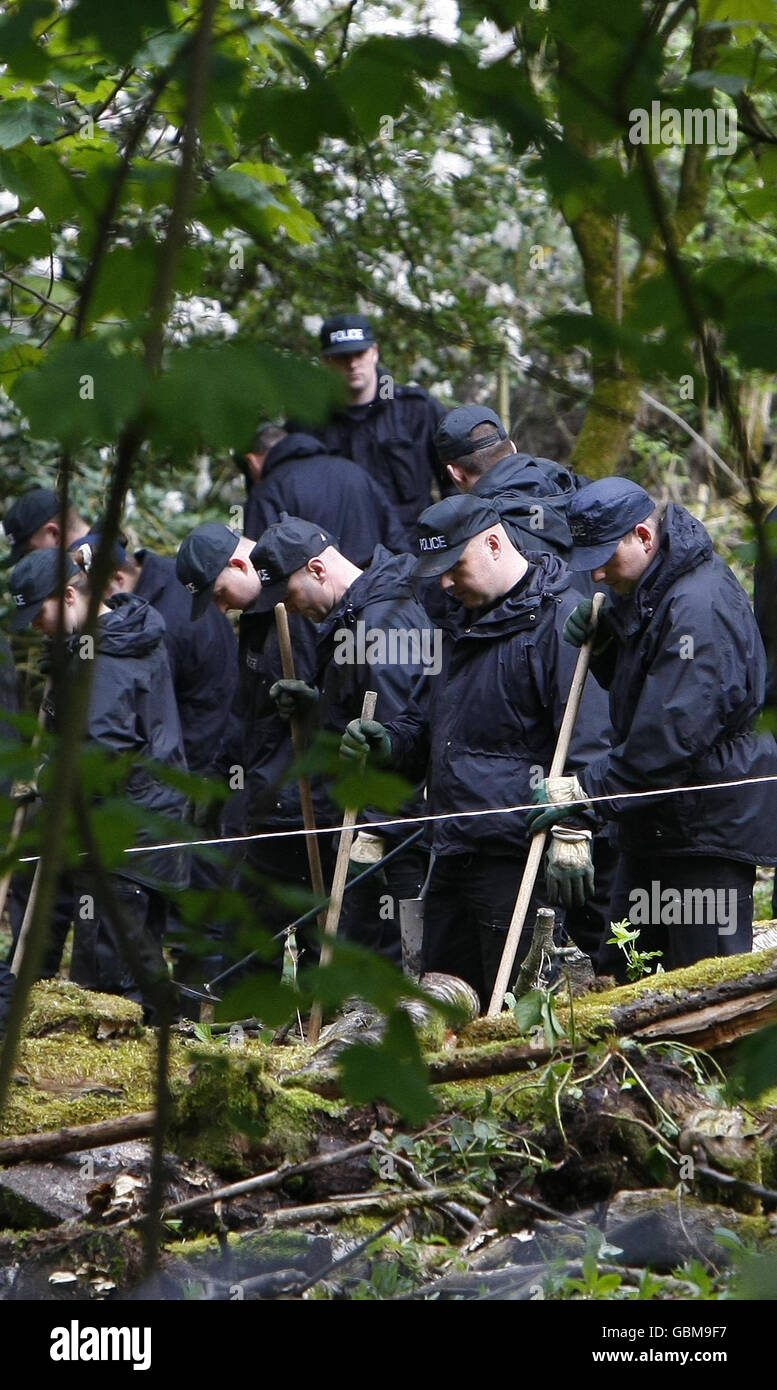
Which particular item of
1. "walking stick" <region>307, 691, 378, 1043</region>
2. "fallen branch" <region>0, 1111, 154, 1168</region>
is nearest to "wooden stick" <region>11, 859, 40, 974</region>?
"fallen branch" <region>0, 1111, 154, 1168</region>

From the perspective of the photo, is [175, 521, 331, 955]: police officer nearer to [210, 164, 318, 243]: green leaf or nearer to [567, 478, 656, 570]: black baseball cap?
[567, 478, 656, 570]: black baseball cap

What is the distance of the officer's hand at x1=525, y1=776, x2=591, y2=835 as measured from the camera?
5.13 meters

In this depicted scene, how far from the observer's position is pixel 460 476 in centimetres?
661

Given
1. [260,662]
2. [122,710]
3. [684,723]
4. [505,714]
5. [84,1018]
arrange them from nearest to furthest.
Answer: [684,723], [84,1018], [505,714], [122,710], [260,662]

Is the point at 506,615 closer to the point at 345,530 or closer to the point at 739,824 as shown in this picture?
the point at 739,824

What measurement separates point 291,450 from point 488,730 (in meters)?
2.86

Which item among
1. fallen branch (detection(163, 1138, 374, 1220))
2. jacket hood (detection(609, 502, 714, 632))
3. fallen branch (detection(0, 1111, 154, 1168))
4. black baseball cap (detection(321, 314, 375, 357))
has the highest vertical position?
black baseball cap (detection(321, 314, 375, 357))

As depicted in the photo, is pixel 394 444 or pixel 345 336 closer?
pixel 345 336

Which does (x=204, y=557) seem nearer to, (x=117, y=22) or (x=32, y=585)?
(x=32, y=585)

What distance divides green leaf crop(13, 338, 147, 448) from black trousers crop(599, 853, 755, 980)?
3809 mm

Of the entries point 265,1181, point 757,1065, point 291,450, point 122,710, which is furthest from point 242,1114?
point 291,450

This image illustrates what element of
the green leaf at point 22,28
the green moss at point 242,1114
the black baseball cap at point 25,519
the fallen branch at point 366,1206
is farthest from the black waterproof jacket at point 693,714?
the black baseball cap at point 25,519

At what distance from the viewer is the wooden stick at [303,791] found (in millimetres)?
6105

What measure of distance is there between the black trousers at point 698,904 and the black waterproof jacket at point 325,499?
2918 mm
